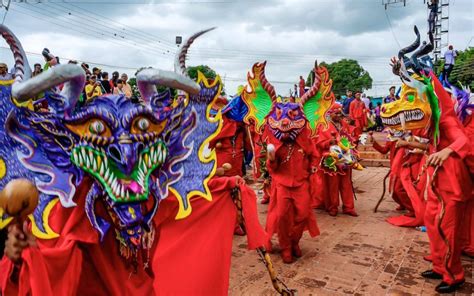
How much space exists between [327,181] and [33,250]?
6348 mm

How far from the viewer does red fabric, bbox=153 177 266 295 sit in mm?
2881

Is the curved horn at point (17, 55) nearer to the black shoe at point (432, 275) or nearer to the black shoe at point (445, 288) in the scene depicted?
the black shoe at point (445, 288)

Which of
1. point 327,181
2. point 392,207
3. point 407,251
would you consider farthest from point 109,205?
point 392,207

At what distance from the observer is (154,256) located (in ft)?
9.40

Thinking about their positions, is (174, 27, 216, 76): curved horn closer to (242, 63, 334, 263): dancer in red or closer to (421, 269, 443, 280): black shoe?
(242, 63, 334, 263): dancer in red

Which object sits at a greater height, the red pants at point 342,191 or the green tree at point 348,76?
the green tree at point 348,76

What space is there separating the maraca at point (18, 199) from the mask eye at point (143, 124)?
0.66 meters

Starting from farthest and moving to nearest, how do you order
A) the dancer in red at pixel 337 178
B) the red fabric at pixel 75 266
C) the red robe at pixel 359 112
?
the red robe at pixel 359 112
the dancer in red at pixel 337 178
the red fabric at pixel 75 266

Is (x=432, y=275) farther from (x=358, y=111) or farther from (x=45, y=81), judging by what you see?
(x=358, y=111)

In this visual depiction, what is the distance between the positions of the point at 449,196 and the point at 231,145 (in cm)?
321

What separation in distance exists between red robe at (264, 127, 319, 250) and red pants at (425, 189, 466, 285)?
1414 mm

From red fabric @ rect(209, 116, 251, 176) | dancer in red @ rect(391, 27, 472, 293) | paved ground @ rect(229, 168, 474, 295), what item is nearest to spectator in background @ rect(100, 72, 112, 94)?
red fabric @ rect(209, 116, 251, 176)

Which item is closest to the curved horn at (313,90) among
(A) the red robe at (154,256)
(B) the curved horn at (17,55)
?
(A) the red robe at (154,256)

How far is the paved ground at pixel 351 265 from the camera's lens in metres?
4.32
